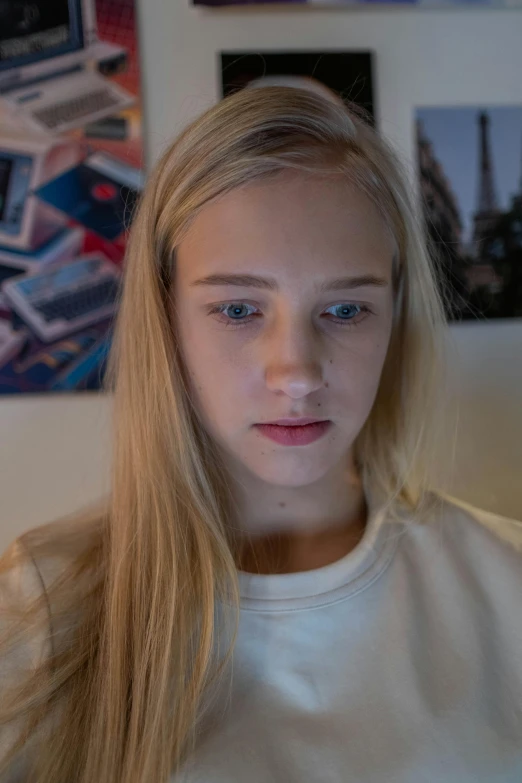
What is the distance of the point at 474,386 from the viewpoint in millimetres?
1008

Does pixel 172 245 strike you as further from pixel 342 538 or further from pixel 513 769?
pixel 513 769

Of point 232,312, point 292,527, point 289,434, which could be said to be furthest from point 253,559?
point 232,312

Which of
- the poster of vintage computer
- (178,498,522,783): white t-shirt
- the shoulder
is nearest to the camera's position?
(178,498,522,783): white t-shirt

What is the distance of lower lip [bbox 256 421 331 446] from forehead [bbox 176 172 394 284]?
0.17m

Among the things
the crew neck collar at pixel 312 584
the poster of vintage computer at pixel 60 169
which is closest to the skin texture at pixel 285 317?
the crew neck collar at pixel 312 584

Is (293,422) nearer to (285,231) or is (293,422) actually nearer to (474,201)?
(285,231)

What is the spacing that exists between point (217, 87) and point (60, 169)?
293mm

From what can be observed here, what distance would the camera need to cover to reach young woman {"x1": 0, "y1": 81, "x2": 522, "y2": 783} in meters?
0.57

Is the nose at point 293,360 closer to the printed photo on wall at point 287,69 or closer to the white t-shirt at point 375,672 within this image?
the white t-shirt at point 375,672

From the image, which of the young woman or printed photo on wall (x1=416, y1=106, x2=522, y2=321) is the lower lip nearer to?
the young woman

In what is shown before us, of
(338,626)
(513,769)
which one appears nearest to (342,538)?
(338,626)

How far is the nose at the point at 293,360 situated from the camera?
23.0 inches

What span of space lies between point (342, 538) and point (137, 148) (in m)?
0.69

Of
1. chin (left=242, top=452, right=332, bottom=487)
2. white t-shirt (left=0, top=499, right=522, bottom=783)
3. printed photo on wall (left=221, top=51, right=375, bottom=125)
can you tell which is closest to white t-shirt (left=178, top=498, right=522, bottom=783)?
white t-shirt (left=0, top=499, right=522, bottom=783)
